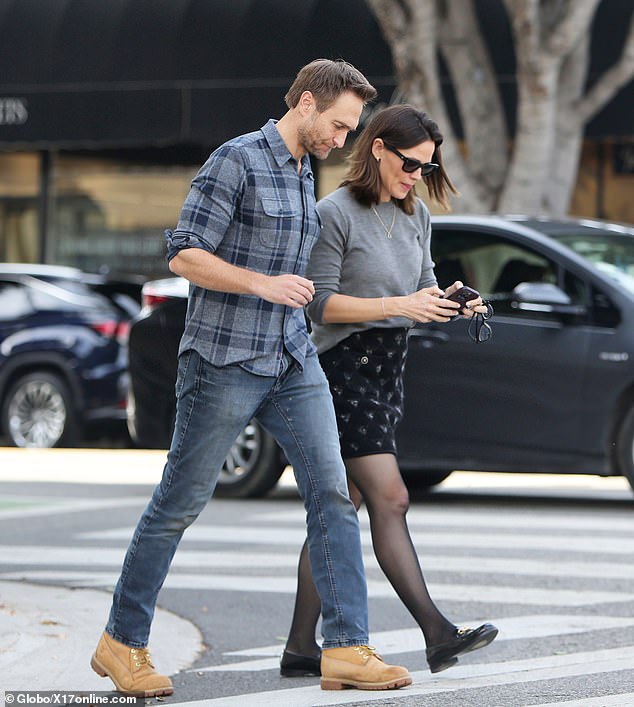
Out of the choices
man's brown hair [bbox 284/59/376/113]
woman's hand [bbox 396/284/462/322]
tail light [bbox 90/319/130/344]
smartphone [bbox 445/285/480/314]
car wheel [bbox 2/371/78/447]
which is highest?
man's brown hair [bbox 284/59/376/113]

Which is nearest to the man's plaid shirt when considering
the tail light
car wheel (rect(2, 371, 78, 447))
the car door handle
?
the car door handle

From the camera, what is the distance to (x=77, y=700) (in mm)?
4977

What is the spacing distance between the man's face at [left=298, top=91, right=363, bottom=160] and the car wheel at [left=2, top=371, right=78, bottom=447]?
10805 mm

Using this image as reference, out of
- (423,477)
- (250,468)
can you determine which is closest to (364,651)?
(250,468)

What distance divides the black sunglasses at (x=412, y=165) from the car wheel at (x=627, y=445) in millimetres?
4601

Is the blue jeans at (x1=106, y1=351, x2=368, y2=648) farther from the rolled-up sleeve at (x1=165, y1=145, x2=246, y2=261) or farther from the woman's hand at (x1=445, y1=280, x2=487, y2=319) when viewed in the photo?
the woman's hand at (x1=445, y1=280, x2=487, y2=319)

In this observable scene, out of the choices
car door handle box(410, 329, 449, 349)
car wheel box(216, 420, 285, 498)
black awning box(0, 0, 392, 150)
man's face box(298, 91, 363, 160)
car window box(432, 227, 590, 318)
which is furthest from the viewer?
black awning box(0, 0, 392, 150)

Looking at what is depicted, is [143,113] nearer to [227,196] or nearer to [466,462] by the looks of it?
[466,462]

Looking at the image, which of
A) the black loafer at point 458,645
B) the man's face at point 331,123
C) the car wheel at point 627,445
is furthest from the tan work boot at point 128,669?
the car wheel at point 627,445

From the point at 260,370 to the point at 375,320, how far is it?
0.56m

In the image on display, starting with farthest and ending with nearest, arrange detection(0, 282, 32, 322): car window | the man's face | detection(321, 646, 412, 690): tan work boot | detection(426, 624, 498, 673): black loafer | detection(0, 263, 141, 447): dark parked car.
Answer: detection(0, 282, 32, 322): car window
detection(0, 263, 141, 447): dark parked car
detection(426, 624, 498, 673): black loafer
detection(321, 646, 412, 690): tan work boot
the man's face

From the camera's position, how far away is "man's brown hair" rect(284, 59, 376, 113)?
4.92m

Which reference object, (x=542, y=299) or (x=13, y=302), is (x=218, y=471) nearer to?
(x=542, y=299)

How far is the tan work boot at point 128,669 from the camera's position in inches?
196
